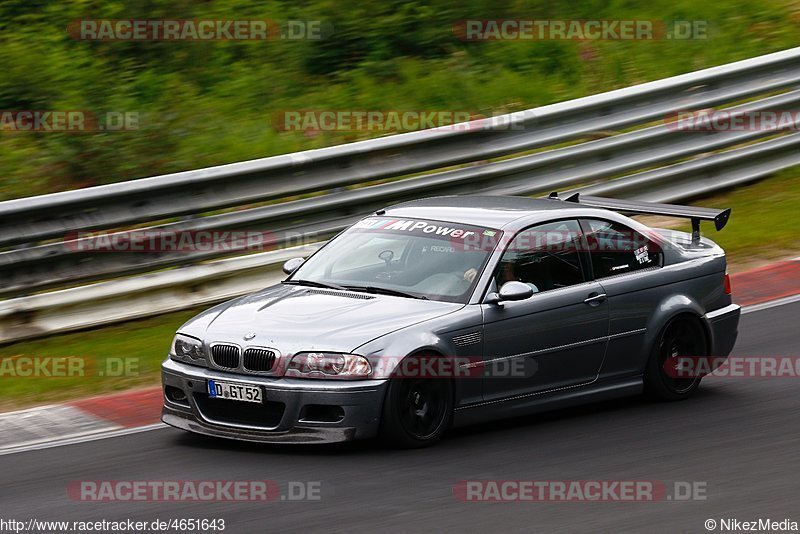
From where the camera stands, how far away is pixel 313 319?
24.8 ft

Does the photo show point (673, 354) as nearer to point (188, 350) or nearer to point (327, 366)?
point (327, 366)

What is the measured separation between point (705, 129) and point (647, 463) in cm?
738

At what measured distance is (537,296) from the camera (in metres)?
8.13

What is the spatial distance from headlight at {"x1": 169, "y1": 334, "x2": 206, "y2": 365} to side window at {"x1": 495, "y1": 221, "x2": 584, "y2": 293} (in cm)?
191

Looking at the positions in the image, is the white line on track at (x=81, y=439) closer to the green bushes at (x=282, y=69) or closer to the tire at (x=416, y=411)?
the tire at (x=416, y=411)

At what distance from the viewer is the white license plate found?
7.27m

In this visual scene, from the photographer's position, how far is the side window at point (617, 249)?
8586mm

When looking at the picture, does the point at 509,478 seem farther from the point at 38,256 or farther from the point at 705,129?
the point at 705,129

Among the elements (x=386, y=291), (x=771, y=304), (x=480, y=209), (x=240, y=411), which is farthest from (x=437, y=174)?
(x=240, y=411)

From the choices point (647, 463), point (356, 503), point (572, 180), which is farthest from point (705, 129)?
point (356, 503)

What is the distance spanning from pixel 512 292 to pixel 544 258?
68 cm

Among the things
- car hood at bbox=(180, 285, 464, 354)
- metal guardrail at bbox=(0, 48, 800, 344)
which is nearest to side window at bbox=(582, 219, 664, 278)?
car hood at bbox=(180, 285, 464, 354)

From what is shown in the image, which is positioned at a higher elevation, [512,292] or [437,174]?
[437,174]

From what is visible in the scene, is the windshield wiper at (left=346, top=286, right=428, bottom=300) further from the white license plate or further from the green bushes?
the green bushes
